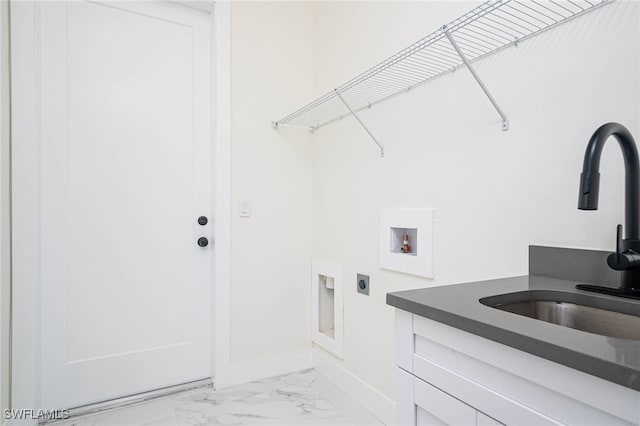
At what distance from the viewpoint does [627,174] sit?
82cm

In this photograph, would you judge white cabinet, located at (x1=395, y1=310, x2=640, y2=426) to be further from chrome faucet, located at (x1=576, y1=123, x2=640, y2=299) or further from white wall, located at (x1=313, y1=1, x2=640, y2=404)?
white wall, located at (x1=313, y1=1, x2=640, y2=404)

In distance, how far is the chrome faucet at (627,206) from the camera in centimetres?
74

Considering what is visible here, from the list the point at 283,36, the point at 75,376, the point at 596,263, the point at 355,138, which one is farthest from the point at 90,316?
the point at 596,263

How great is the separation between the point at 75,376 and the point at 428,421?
5.99ft

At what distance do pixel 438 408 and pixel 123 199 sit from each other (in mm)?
1817

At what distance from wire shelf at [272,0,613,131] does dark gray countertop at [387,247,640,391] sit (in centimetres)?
69

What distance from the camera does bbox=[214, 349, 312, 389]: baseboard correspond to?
2.08 m

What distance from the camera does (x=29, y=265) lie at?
168 centimetres

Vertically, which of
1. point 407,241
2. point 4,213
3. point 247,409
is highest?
point 4,213

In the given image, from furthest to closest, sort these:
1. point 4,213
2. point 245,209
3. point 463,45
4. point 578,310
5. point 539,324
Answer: point 245,209, point 4,213, point 463,45, point 578,310, point 539,324

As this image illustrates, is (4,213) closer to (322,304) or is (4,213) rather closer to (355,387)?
(322,304)

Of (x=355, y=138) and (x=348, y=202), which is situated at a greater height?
(x=355, y=138)

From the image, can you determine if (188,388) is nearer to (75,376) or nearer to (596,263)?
(75,376)

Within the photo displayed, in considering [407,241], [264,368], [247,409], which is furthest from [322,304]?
[407,241]
